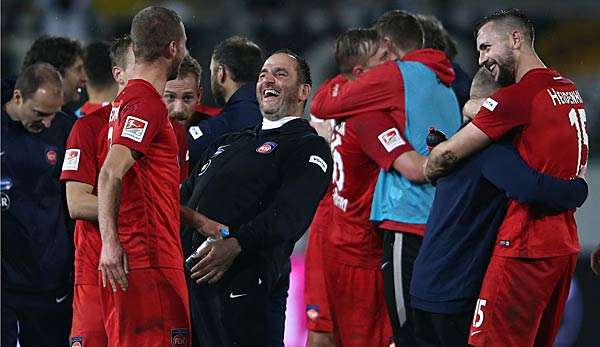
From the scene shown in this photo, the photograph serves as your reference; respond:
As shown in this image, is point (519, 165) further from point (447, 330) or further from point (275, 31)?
point (275, 31)

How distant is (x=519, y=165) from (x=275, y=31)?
7.57 m

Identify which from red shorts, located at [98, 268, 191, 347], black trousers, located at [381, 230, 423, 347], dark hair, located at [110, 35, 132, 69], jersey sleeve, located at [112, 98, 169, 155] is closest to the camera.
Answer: jersey sleeve, located at [112, 98, 169, 155]

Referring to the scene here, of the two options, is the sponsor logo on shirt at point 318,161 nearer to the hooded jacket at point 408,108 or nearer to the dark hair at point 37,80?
the hooded jacket at point 408,108

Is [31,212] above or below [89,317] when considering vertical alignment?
above

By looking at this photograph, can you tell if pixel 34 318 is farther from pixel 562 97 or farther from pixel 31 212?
pixel 562 97

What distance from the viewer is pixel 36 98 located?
6.92 meters

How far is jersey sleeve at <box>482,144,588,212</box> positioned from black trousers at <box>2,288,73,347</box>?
298 cm

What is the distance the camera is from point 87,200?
5285 millimetres

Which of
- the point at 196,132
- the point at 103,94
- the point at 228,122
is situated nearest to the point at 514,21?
the point at 228,122

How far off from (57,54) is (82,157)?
8.49 feet

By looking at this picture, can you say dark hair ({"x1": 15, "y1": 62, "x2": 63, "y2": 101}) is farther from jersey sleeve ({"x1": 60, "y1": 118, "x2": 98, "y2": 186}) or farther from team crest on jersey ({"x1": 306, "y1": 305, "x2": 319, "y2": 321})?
team crest on jersey ({"x1": 306, "y1": 305, "x2": 319, "y2": 321})

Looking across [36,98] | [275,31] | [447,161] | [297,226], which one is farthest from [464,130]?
[275,31]

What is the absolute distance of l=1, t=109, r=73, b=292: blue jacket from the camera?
7.01 m

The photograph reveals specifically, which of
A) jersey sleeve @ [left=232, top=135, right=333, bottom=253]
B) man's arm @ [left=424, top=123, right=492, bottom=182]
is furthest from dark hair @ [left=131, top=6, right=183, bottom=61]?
man's arm @ [left=424, top=123, right=492, bottom=182]
